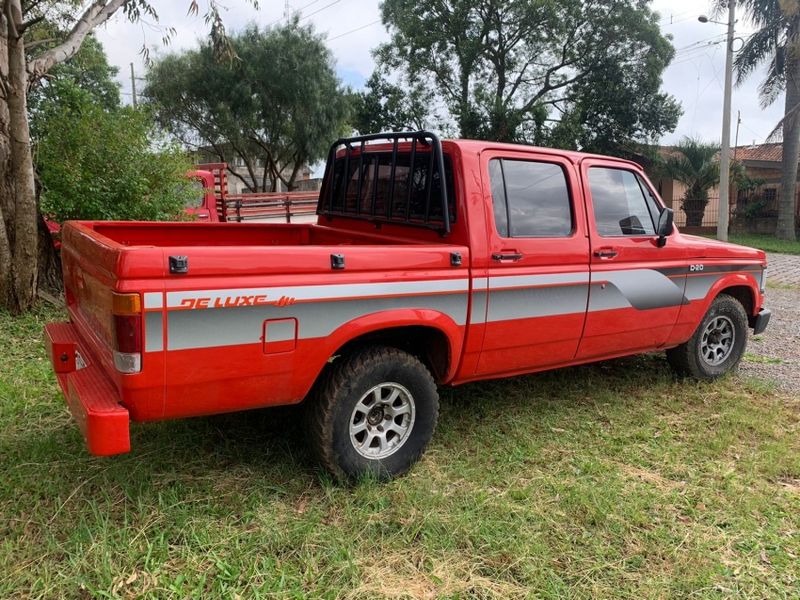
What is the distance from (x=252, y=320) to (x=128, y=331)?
1.75 ft

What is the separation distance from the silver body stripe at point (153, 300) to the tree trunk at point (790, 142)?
23.2 meters

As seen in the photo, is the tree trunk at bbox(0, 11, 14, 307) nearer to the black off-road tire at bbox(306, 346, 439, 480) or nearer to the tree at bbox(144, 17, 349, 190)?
→ the black off-road tire at bbox(306, 346, 439, 480)

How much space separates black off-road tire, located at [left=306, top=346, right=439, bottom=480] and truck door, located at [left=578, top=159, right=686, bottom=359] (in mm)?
1428

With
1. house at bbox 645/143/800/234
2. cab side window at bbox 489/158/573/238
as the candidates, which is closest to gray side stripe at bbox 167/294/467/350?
cab side window at bbox 489/158/573/238

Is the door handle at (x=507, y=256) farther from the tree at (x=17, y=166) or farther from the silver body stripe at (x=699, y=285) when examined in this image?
the tree at (x=17, y=166)

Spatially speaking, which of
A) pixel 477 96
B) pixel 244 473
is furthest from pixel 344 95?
pixel 244 473

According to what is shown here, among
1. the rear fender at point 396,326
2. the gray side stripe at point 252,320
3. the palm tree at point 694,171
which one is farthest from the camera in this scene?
the palm tree at point 694,171

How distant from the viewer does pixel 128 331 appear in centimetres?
266

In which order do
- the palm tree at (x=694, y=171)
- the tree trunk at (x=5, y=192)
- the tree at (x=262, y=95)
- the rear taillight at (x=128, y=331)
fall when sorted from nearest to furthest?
the rear taillight at (x=128, y=331) < the tree trunk at (x=5, y=192) < the palm tree at (x=694, y=171) < the tree at (x=262, y=95)

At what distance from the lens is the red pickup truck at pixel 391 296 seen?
2811mm

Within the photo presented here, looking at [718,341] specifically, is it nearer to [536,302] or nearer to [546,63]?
[536,302]

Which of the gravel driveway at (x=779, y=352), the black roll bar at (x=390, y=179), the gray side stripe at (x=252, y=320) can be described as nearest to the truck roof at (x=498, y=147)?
the black roll bar at (x=390, y=179)

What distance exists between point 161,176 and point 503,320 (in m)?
5.86

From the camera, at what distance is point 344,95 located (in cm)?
2755
